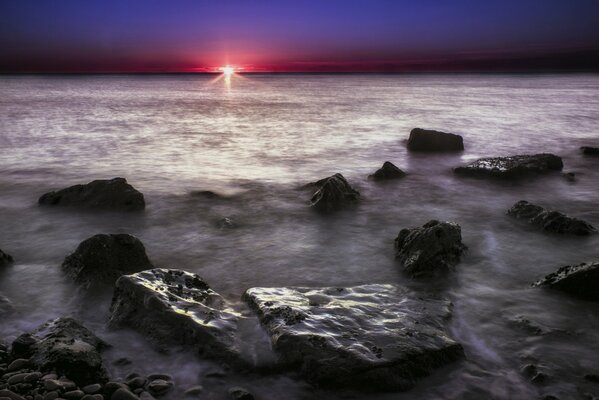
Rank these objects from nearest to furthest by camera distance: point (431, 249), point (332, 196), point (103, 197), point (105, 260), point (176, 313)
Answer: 1. point (176, 313)
2. point (105, 260)
3. point (431, 249)
4. point (103, 197)
5. point (332, 196)

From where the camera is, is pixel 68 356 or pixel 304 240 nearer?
pixel 68 356

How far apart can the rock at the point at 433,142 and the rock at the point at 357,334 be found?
958 centimetres

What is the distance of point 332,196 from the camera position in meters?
7.43

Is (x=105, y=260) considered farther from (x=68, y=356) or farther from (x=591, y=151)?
(x=591, y=151)

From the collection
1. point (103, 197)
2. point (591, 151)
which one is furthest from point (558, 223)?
point (591, 151)

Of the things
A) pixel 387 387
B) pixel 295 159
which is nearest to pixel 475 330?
pixel 387 387

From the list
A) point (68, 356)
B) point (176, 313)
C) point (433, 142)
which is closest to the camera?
point (68, 356)

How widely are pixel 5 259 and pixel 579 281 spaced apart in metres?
5.61

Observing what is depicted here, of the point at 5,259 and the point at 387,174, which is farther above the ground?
the point at 387,174

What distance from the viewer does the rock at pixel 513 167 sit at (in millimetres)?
9414

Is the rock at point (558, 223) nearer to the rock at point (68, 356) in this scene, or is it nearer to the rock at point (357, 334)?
the rock at point (357, 334)

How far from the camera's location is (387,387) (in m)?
3.04

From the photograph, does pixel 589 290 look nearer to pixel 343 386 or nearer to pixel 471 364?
pixel 471 364

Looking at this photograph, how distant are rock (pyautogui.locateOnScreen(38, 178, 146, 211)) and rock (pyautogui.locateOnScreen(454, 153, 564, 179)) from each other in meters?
6.37
